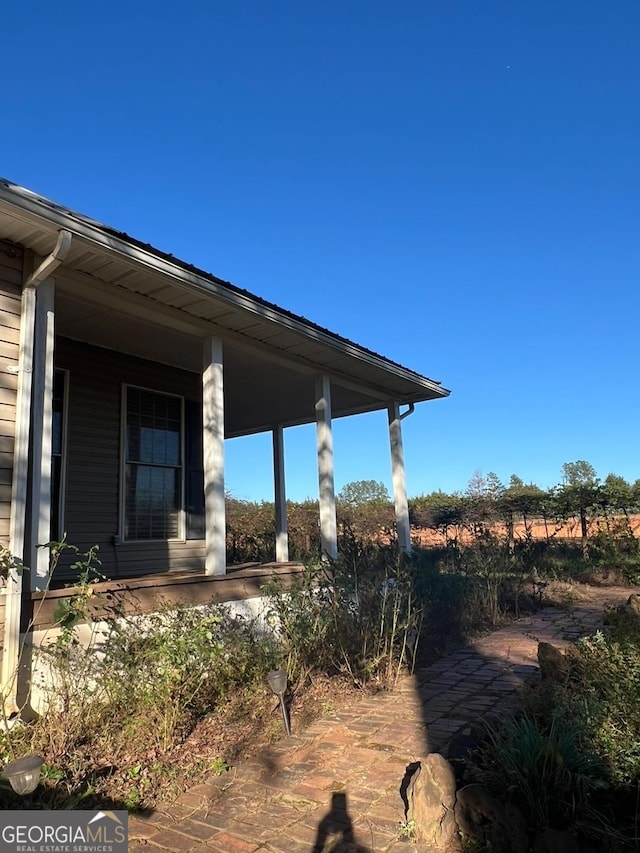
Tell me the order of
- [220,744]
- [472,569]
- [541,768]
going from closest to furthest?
[541,768] → [220,744] → [472,569]

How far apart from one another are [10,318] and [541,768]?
14.3 ft

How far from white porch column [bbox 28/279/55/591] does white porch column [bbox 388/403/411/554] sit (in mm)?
5823

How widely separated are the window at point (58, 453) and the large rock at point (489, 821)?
5046 mm

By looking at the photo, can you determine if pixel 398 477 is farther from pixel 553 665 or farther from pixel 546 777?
pixel 546 777

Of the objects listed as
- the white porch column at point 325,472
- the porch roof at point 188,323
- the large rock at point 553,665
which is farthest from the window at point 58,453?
the large rock at point 553,665

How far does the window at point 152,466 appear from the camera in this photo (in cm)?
735

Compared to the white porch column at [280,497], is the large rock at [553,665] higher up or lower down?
lower down

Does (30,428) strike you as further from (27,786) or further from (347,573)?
(347,573)

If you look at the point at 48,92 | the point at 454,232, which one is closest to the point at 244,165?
the point at 48,92

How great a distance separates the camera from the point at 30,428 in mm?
4266

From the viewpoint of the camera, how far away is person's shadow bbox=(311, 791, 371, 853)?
2551 mm

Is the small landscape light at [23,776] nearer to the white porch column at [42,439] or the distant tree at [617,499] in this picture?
the white porch column at [42,439]

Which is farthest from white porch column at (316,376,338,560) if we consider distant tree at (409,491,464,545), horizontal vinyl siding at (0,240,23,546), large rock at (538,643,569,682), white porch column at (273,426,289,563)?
distant tree at (409,491,464,545)

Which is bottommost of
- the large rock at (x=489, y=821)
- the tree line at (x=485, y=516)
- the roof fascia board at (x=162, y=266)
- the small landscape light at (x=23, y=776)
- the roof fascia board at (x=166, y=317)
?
the large rock at (x=489, y=821)
